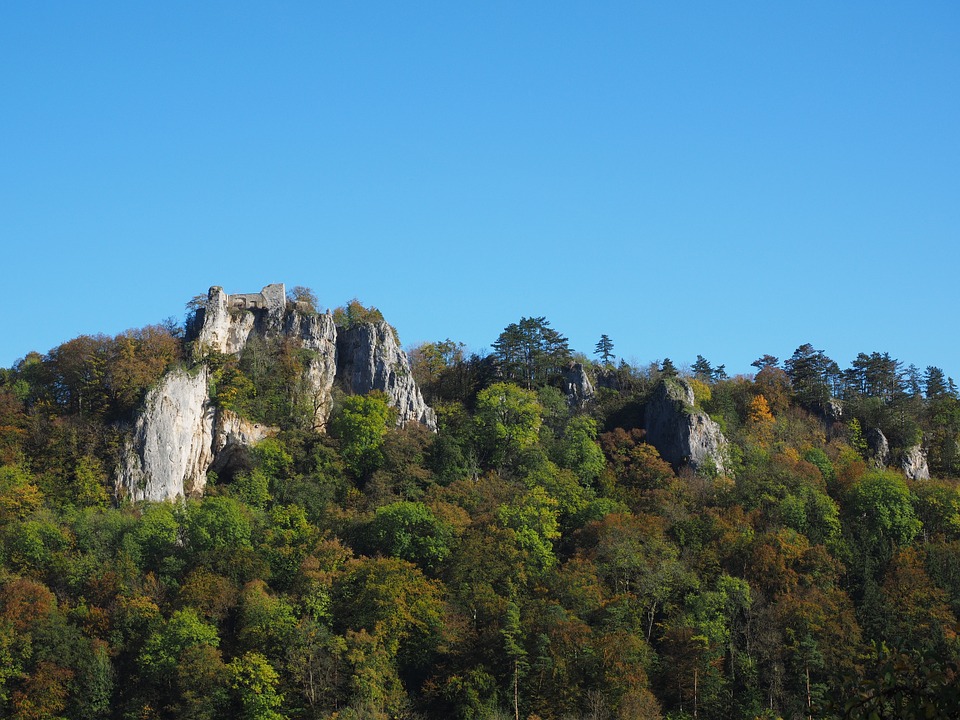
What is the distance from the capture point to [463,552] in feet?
175

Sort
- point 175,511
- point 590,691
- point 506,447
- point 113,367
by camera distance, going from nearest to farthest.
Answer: point 590,691 → point 175,511 → point 113,367 → point 506,447

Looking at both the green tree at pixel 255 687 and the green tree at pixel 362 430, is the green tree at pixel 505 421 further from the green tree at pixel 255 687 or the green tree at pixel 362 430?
the green tree at pixel 255 687

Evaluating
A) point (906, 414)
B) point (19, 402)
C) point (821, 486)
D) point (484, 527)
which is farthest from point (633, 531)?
point (19, 402)

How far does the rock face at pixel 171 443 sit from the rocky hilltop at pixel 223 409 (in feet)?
0.14

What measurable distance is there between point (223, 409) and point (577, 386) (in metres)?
19.9

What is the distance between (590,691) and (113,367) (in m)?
27.0

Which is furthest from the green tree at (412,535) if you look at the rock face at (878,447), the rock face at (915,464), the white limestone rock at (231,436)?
the rock face at (915,464)

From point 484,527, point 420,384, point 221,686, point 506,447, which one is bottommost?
point 221,686

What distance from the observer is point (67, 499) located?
181 feet

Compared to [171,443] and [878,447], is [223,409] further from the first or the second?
[878,447]

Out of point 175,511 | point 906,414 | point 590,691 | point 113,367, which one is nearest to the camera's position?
point 590,691

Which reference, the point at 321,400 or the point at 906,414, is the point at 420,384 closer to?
the point at 321,400

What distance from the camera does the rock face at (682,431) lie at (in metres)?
64.9


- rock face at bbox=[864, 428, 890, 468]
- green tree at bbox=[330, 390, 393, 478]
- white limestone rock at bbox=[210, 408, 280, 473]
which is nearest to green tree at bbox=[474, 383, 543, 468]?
green tree at bbox=[330, 390, 393, 478]
